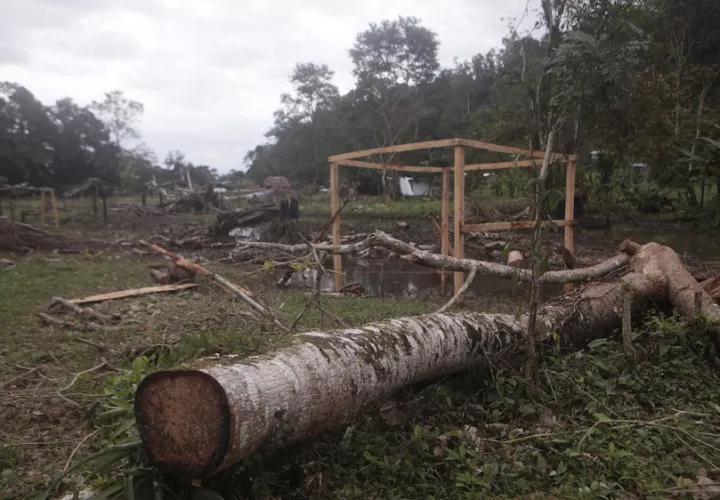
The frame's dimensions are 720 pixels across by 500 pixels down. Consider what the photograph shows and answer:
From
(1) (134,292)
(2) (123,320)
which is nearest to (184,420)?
(2) (123,320)

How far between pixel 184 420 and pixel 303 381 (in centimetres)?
56

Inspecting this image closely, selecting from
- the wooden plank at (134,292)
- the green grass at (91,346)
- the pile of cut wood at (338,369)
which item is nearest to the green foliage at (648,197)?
the green grass at (91,346)

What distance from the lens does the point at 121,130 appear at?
148ft

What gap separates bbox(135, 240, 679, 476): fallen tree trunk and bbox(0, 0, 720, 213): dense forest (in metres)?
1.54

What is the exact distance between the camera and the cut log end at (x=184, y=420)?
6.15ft

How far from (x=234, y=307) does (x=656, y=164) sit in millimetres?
12634

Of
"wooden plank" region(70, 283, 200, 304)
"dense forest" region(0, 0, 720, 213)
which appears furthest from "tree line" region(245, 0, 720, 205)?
"wooden plank" region(70, 283, 200, 304)

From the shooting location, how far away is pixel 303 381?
7.50 ft

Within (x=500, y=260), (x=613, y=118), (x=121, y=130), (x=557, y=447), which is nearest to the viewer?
(x=557, y=447)

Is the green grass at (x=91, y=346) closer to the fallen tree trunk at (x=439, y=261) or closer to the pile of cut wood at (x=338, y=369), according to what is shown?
the pile of cut wood at (x=338, y=369)

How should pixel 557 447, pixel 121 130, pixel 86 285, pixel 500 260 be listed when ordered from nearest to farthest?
pixel 557 447
pixel 86 285
pixel 500 260
pixel 121 130

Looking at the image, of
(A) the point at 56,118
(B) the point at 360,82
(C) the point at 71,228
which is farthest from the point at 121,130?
(C) the point at 71,228

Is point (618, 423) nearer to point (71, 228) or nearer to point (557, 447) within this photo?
point (557, 447)

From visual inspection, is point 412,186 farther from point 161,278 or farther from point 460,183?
point 460,183
